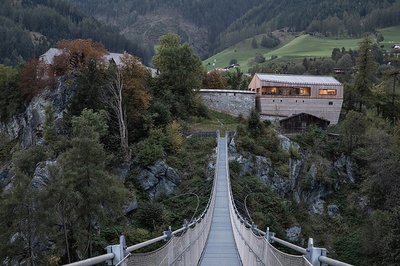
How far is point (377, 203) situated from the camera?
26516 millimetres

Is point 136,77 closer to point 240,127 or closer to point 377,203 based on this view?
point 240,127

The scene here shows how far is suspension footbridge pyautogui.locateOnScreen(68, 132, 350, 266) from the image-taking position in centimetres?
390

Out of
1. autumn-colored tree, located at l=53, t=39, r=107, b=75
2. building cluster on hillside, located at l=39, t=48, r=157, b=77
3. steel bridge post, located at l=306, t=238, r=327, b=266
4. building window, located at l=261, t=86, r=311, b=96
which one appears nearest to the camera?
steel bridge post, located at l=306, t=238, r=327, b=266

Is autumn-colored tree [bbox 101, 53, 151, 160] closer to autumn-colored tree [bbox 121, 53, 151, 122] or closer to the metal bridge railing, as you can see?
autumn-colored tree [bbox 121, 53, 151, 122]

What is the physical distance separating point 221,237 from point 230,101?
2731cm

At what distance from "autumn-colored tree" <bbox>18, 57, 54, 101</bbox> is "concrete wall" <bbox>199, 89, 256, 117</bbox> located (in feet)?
55.8

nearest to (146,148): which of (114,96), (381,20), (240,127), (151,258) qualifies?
(114,96)

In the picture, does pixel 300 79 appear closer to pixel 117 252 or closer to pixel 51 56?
pixel 51 56

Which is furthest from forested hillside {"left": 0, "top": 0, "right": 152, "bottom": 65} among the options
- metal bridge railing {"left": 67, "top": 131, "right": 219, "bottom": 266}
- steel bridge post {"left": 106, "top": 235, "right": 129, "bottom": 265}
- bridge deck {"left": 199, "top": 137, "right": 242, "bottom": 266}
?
steel bridge post {"left": 106, "top": 235, "right": 129, "bottom": 265}

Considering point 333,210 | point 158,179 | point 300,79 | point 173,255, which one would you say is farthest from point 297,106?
point 173,255

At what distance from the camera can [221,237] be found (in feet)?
48.9

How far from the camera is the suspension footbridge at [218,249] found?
3898mm

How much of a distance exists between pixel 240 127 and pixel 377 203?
12.1 meters

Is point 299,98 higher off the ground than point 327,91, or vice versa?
point 327,91
